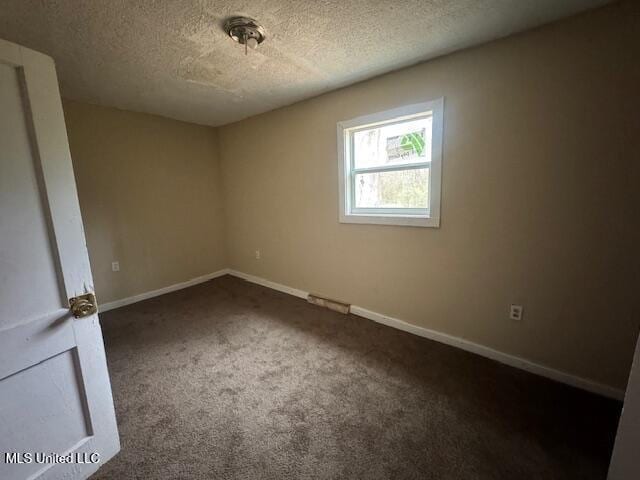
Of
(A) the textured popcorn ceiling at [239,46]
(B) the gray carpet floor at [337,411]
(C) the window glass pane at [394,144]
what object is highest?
(A) the textured popcorn ceiling at [239,46]

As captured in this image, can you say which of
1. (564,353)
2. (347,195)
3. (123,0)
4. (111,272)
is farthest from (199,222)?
(564,353)

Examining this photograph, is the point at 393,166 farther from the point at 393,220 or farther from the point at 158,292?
the point at 158,292

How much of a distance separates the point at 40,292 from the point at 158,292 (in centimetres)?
265

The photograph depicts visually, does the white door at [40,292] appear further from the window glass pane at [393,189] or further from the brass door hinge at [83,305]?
the window glass pane at [393,189]

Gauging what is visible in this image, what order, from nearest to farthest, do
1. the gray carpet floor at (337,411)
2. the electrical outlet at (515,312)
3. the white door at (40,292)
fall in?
the white door at (40,292), the gray carpet floor at (337,411), the electrical outlet at (515,312)

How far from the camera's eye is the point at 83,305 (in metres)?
1.16

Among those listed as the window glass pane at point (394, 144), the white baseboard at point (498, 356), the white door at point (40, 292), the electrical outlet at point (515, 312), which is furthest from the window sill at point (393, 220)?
the white door at point (40, 292)

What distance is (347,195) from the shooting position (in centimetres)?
266

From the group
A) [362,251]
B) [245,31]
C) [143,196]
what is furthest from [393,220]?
[143,196]

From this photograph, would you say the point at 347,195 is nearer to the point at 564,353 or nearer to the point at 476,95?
the point at 476,95

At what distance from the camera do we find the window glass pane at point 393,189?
225cm

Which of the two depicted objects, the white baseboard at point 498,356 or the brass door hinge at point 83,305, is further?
the white baseboard at point 498,356

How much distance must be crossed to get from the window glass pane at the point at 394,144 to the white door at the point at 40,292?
2181mm

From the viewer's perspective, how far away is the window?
2102mm
